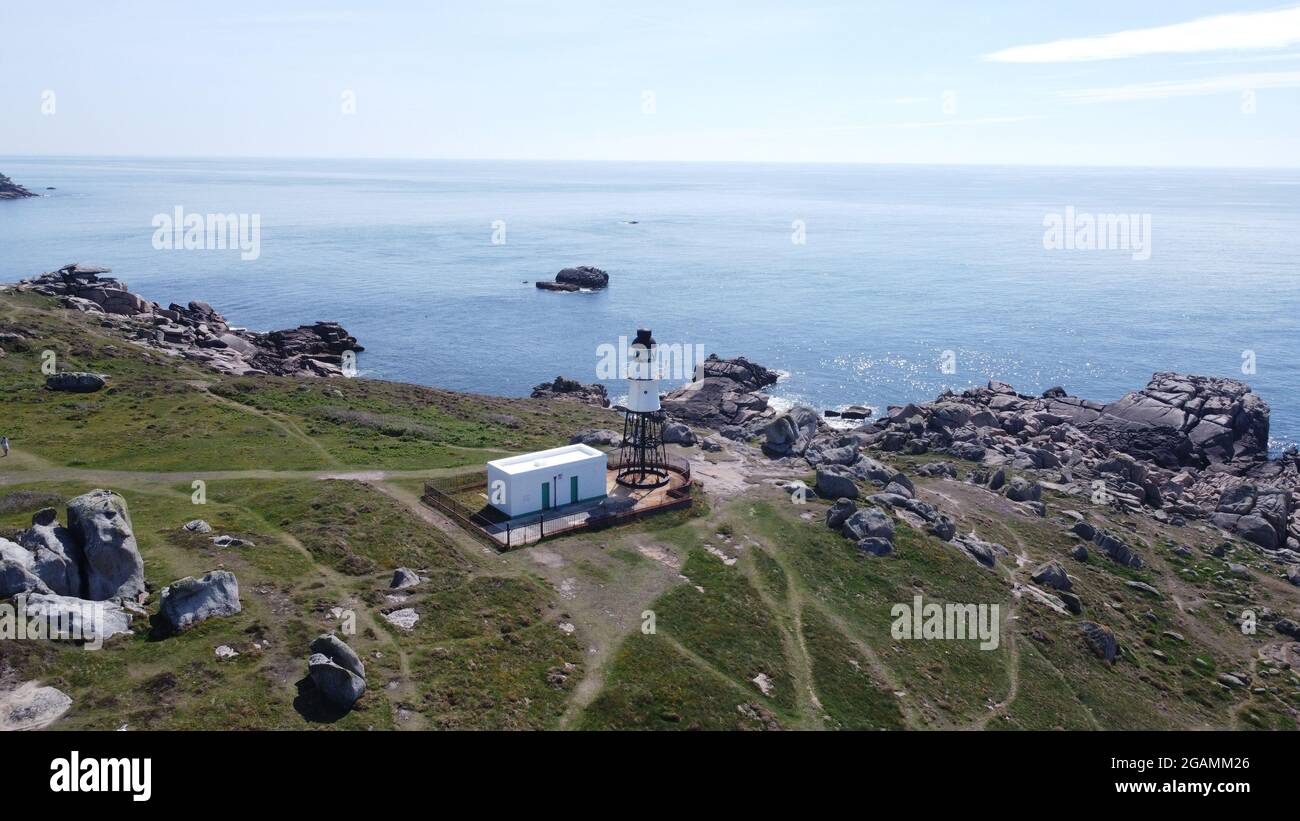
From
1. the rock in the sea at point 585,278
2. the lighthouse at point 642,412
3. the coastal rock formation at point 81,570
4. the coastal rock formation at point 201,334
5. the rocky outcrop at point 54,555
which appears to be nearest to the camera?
the coastal rock formation at point 81,570

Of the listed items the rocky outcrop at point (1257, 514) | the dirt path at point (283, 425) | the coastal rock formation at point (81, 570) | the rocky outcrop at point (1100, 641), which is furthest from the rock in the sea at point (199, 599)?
the rocky outcrop at point (1257, 514)

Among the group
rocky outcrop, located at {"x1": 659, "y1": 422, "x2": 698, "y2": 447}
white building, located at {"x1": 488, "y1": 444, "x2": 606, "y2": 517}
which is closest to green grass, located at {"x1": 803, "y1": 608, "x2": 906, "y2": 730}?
white building, located at {"x1": 488, "y1": 444, "x2": 606, "y2": 517}

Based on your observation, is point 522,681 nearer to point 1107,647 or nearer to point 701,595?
point 701,595

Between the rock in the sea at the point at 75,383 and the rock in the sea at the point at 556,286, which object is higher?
the rock in the sea at the point at 556,286

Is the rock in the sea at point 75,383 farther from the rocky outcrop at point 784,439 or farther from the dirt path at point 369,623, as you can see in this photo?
the rocky outcrop at point 784,439

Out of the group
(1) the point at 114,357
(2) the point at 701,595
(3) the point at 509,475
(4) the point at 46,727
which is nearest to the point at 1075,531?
(2) the point at 701,595

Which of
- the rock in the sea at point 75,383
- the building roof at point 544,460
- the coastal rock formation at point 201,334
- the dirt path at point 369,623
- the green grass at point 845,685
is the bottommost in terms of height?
the green grass at point 845,685

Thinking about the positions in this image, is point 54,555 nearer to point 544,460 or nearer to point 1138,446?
point 544,460
